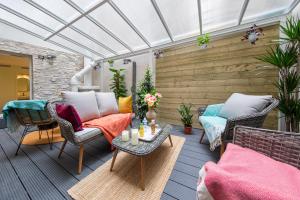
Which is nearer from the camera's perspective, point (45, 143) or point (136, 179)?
point (136, 179)

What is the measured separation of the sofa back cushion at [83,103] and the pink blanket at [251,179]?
204cm

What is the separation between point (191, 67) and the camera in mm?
3350

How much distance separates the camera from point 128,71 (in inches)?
185

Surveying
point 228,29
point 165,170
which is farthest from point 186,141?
point 228,29

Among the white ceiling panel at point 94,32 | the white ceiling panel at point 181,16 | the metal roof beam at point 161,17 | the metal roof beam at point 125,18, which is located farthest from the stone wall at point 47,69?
the white ceiling panel at point 181,16

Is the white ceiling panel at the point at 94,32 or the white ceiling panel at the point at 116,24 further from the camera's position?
the white ceiling panel at the point at 94,32

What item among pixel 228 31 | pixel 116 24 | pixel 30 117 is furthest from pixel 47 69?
pixel 228 31

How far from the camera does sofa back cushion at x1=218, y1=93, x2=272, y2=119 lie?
185 cm

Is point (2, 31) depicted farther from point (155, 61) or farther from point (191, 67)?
point (191, 67)

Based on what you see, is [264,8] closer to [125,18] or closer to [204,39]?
[204,39]

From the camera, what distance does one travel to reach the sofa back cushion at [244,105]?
1848mm

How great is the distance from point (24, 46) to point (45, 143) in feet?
9.83

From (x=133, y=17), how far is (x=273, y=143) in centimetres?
290

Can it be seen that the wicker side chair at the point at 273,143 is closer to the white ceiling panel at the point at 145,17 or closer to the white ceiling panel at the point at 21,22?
the white ceiling panel at the point at 145,17
